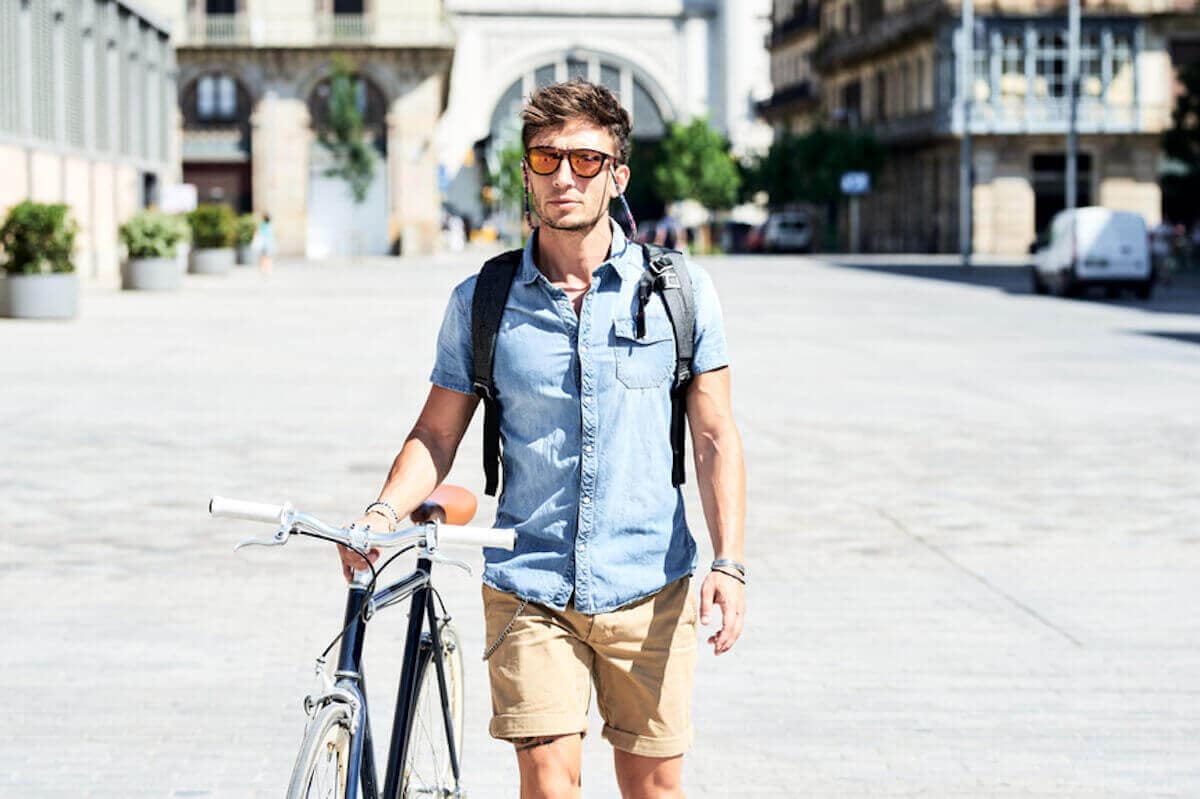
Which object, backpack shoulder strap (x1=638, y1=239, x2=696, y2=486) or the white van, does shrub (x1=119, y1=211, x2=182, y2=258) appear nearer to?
the white van

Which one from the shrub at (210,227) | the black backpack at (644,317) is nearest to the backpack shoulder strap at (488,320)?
the black backpack at (644,317)

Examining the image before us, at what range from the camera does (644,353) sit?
13.3ft

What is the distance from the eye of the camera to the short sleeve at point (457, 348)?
4.10 m

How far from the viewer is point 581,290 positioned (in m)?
4.08

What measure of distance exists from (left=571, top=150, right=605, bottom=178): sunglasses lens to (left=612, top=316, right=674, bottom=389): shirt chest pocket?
283mm

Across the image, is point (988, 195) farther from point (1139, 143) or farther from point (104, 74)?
point (104, 74)

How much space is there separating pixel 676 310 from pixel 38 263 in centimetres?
2746

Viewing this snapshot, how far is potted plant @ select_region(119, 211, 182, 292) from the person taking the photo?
41250mm

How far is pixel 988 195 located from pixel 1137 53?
6845 millimetres

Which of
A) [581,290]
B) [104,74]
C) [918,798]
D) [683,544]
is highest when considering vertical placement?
[104,74]

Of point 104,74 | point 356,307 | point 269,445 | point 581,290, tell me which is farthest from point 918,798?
point 104,74

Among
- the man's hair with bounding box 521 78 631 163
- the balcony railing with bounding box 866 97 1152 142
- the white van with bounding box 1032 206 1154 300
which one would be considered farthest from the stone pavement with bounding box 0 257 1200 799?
the balcony railing with bounding box 866 97 1152 142

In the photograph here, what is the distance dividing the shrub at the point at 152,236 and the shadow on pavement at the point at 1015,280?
1648 cm

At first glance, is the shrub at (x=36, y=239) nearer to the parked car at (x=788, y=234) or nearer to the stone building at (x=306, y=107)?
the stone building at (x=306, y=107)
